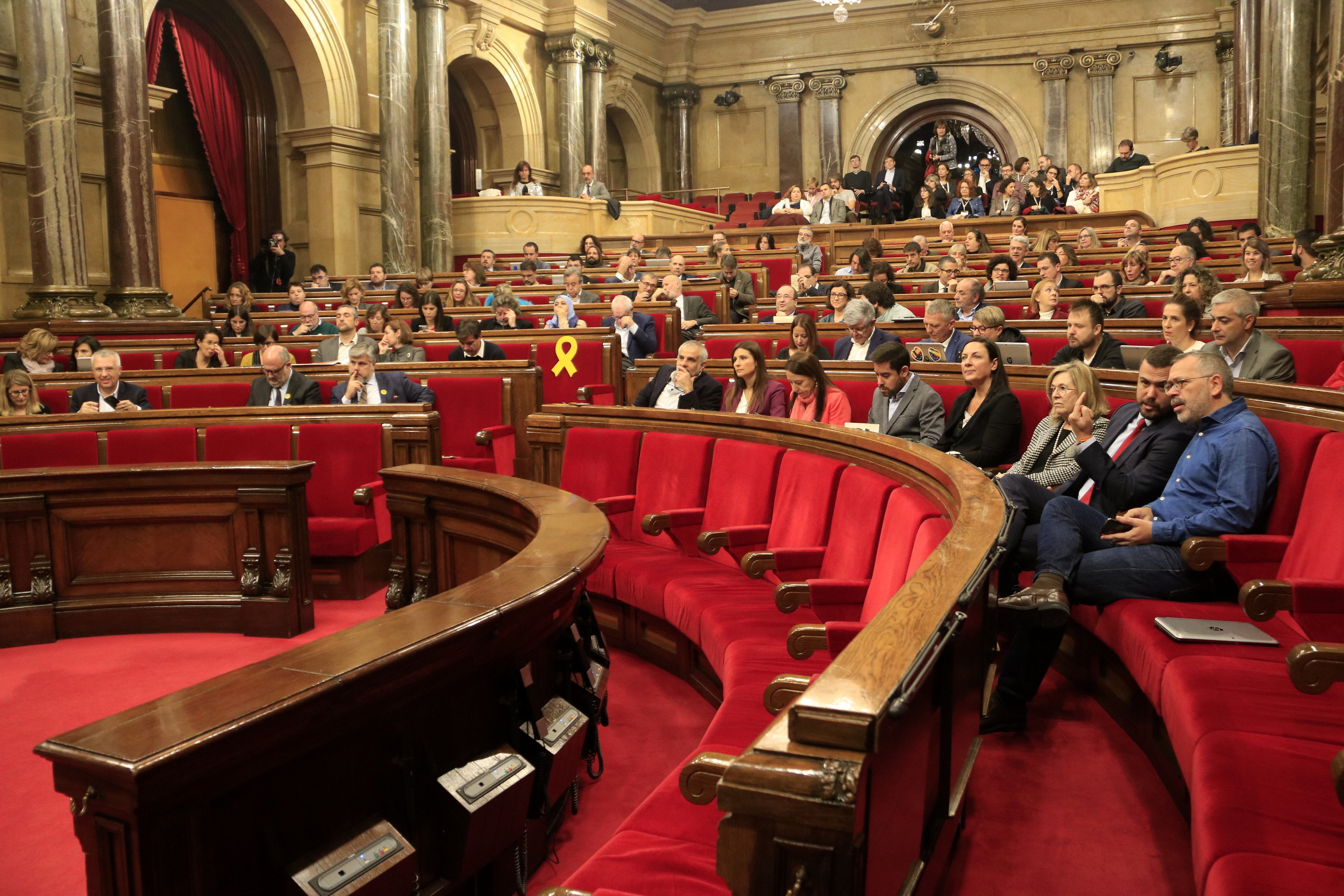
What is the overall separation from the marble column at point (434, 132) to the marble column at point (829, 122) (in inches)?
279

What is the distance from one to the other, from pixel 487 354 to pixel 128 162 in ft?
14.8

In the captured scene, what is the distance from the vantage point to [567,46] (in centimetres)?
1445

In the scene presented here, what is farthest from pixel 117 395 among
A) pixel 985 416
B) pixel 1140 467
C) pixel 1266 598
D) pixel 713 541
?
pixel 1266 598

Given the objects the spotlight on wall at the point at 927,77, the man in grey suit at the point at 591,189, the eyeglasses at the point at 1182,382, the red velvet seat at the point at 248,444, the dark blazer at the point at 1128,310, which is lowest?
the red velvet seat at the point at 248,444

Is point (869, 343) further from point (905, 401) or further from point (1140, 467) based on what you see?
point (1140, 467)

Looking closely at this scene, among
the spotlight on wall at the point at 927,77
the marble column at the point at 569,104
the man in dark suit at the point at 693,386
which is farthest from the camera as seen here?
the spotlight on wall at the point at 927,77

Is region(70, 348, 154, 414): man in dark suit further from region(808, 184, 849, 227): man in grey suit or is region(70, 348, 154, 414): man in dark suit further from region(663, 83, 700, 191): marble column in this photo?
region(663, 83, 700, 191): marble column

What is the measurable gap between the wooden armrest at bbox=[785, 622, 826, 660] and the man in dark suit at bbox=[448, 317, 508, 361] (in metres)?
3.82

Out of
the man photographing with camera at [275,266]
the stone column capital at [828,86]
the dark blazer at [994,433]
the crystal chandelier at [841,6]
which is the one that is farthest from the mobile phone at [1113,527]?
the stone column capital at [828,86]

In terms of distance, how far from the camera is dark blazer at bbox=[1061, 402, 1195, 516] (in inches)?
110

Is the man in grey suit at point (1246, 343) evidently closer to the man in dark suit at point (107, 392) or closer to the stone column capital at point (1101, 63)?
the man in dark suit at point (107, 392)

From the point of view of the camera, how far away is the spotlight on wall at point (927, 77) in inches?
638

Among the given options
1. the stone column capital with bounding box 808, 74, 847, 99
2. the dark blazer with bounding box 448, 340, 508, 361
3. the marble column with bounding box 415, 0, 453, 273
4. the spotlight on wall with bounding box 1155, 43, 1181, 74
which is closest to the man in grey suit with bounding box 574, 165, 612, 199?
the marble column with bounding box 415, 0, 453, 273

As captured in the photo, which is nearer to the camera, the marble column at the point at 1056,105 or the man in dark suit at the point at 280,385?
the man in dark suit at the point at 280,385
